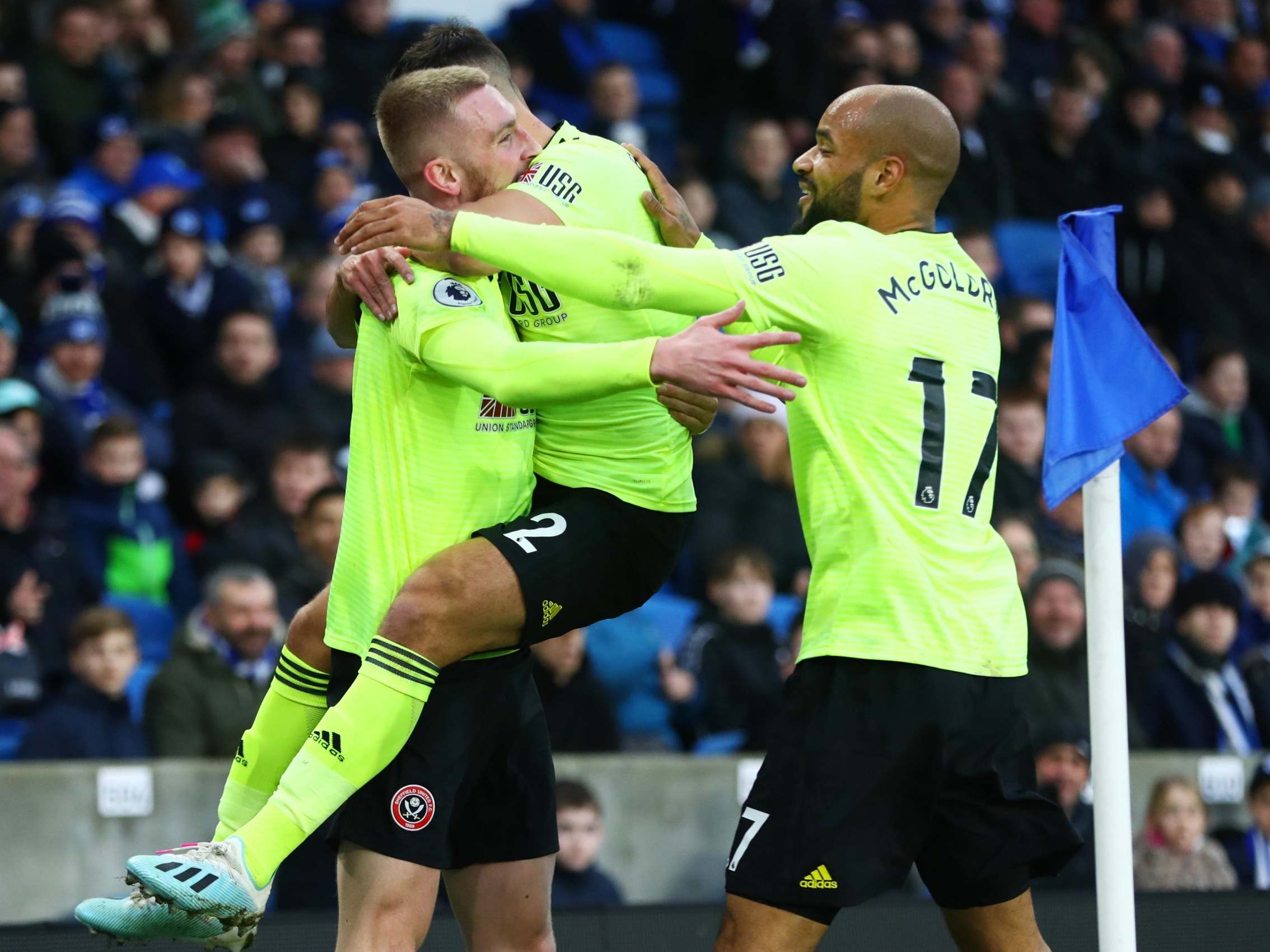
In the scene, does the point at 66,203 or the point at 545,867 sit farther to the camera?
the point at 66,203

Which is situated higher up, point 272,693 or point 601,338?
point 601,338

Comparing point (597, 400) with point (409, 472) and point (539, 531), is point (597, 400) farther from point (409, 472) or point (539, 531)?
point (409, 472)

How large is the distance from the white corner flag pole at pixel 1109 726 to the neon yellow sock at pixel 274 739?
1621mm

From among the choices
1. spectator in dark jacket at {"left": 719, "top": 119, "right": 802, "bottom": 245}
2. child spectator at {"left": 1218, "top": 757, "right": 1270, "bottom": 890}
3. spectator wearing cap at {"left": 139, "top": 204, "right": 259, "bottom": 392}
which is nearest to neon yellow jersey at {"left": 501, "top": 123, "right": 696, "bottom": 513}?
child spectator at {"left": 1218, "top": 757, "right": 1270, "bottom": 890}

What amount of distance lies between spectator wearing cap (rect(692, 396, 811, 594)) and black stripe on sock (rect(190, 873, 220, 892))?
15.4 feet

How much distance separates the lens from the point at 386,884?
11.8ft

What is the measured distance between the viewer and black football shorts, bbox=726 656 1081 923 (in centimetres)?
350

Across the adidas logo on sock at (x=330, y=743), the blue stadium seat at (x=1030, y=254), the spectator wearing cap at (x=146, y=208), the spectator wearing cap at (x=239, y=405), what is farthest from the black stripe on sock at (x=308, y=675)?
the blue stadium seat at (x=1030, y=254)

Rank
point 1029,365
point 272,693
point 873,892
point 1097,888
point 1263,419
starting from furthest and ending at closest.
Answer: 1. point 1263,419
2. point 1029,365
3. point 272,693
4. point 1097,888
5. point 873,892

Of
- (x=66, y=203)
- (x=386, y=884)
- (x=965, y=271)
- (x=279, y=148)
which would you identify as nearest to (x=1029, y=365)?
(x=279, y=148)

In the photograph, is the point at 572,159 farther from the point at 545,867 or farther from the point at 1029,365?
the point at 1029,365

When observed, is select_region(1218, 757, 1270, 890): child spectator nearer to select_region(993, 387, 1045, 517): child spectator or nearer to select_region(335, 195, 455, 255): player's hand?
select_region(993, 387, 1045, 517): child spectator

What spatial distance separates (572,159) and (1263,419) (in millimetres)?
7837

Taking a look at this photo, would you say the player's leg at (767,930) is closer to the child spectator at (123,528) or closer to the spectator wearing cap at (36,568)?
the spectator wearing cap at (36,568)
